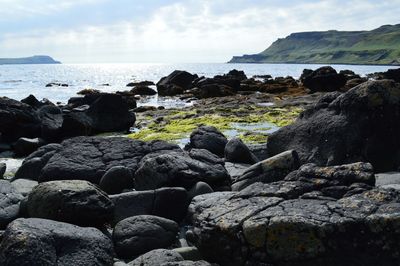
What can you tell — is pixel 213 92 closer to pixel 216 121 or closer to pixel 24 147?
pixel 216 121

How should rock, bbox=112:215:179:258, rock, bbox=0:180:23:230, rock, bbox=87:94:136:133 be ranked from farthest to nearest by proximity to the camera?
rock, bbox=87:94:136:133, rock, bbox=0:180:23:230, rock, bbox=112:215:179:258

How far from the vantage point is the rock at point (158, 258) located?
607cm

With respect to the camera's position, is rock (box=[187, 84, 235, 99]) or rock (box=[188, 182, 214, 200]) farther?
rock (box=[187, 84, 235, 99])

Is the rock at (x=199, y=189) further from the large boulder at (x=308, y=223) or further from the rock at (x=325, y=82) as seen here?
the rock at (x=325, y=82)

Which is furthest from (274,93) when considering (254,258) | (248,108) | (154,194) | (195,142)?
(254,258)

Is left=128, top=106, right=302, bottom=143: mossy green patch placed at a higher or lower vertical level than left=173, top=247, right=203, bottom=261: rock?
lower

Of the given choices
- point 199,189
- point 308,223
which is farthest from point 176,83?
point 308,223

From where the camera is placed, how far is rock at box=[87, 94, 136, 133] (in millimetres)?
22922

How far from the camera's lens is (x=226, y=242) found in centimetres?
593

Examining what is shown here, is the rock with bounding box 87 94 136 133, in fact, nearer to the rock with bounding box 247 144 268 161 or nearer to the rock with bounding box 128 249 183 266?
the rock with bounding box 247 144 268 161

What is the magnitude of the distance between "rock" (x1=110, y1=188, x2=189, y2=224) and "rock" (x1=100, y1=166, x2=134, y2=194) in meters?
1.55

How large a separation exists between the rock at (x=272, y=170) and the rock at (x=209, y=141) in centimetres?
492

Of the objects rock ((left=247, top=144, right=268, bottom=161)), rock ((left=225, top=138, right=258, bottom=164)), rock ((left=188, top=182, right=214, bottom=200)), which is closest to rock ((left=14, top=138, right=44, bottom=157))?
rock ((left=225, top=138, right=258, bottom=164))

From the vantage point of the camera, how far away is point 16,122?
68.1 ft
